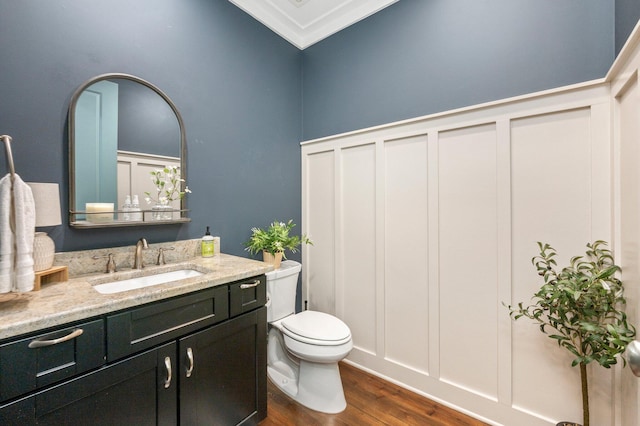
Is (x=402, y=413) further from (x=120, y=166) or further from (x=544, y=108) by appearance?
(x=120, y=166)

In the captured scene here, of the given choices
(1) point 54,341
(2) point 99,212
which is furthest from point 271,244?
(1) point 54,341

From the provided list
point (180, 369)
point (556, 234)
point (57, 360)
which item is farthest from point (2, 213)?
point (556, 234)

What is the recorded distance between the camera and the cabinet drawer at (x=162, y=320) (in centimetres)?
105

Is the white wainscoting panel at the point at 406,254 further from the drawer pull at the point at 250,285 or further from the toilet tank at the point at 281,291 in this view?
the drawer pull at the point at 250,285

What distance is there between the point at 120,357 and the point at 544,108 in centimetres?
227

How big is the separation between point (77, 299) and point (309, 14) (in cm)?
250

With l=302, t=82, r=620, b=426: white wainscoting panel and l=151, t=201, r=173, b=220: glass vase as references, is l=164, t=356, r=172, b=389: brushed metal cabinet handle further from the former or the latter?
l=302, t=82, r=620, b=426: white wainscoting panel

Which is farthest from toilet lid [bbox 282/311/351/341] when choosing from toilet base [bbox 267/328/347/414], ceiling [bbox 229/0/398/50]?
ceiling [bbox 229/0/398/50]

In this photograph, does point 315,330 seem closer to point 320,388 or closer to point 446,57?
point 320,388

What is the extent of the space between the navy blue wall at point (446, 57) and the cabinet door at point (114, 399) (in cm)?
199

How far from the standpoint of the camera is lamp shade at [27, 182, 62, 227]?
1.15 m

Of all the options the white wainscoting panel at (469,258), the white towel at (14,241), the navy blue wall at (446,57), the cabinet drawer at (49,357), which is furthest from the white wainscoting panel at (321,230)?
the white towel at (14,241)

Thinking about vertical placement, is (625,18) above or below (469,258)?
above

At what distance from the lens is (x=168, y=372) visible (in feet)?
3.88
